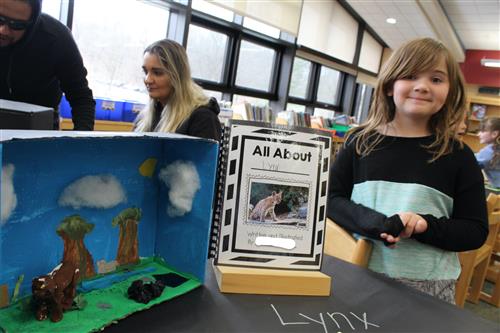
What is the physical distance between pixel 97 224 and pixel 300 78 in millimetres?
6067

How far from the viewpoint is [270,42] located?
18.1 ft

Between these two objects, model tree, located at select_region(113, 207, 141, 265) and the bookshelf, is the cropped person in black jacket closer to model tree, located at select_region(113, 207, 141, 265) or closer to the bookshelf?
model tree, located at select_region(113, 207, 141, 265)

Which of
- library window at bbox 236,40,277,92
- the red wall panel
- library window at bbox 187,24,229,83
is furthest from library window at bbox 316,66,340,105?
the red wall panel

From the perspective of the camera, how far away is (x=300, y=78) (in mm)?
6410

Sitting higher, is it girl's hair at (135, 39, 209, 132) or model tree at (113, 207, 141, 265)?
girl's hair at (135, 39, 209, 132)

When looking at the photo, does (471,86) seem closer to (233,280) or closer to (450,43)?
(450,43)

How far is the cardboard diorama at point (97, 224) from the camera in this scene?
517 millimetres

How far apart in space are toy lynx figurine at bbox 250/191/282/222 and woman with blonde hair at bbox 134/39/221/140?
47.9 inches

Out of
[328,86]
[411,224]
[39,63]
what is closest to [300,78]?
[328,86]

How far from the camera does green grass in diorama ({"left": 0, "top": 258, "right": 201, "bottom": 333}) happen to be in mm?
499

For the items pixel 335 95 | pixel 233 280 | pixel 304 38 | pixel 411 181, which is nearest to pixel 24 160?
pixel 233 280

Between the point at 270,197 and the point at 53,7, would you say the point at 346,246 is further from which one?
the point at 53,7

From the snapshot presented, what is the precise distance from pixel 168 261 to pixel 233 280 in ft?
0.44

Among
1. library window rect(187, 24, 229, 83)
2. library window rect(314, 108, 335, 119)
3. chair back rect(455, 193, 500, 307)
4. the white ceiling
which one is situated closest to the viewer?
chair back rect(455, 193, 500, 307)
